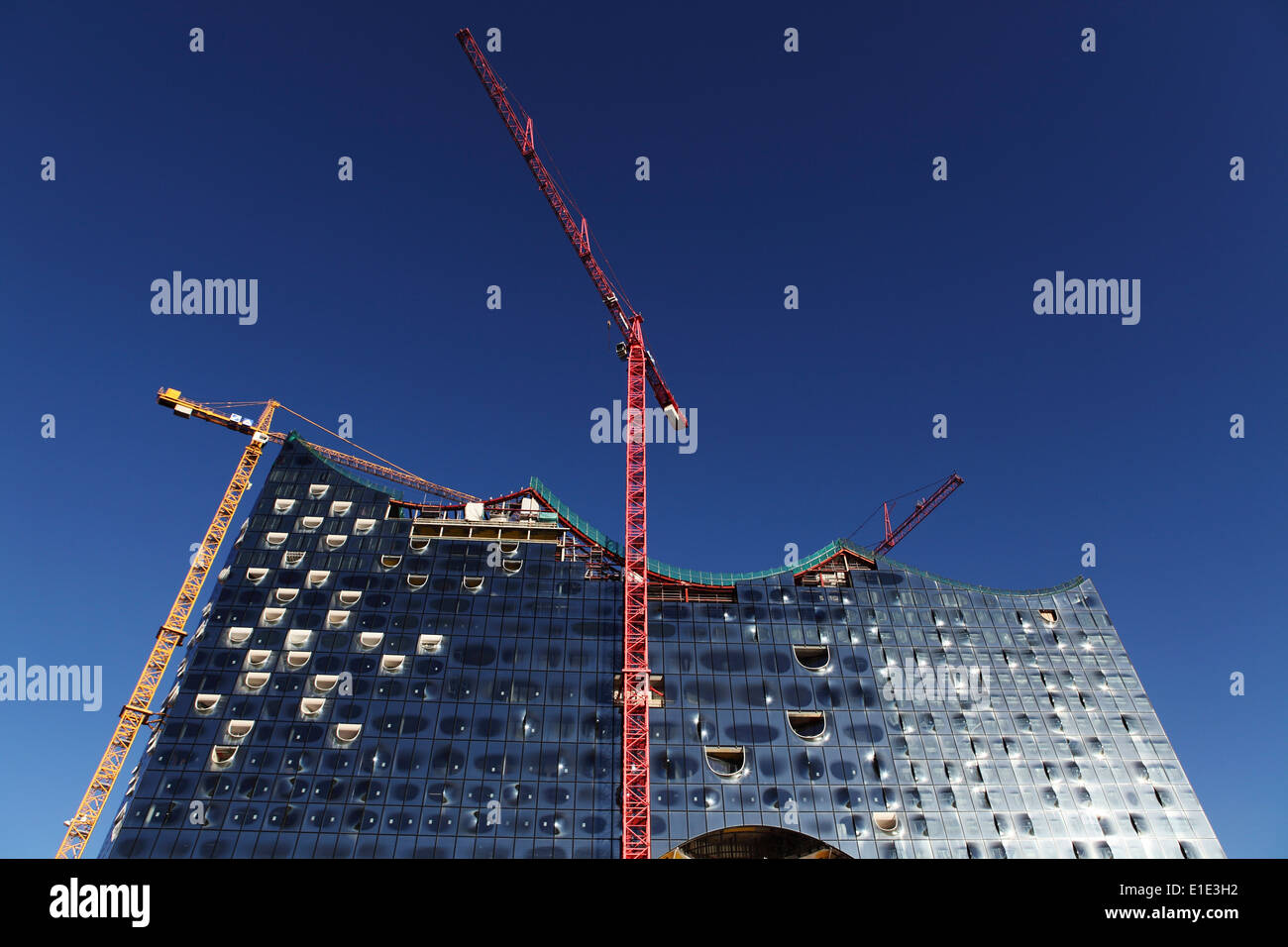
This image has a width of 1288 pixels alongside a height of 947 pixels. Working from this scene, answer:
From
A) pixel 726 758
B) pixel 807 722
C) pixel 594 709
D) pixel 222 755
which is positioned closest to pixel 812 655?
pixel 807 722

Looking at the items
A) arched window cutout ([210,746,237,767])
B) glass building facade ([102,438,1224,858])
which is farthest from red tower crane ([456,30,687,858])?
arched window cutout ([210,746,237,767])

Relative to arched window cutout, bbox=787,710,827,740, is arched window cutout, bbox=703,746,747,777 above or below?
below

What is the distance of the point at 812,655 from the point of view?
285 ft

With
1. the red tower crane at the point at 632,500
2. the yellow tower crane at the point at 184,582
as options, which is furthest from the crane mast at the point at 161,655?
the red tower crane at the point at 632,500

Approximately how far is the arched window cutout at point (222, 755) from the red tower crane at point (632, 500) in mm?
33759

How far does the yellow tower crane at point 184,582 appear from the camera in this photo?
274ft

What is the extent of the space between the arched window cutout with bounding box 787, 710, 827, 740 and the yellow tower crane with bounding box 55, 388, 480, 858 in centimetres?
4440

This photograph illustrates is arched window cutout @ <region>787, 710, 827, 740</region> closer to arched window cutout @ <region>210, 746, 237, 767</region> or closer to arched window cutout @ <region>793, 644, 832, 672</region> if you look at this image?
arched window cutout @ <region>793, 644, 832, 672</region>

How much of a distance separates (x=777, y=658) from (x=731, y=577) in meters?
10.5

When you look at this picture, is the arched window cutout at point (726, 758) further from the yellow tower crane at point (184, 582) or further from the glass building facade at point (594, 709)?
the yellow tower crane at point (184, 582)

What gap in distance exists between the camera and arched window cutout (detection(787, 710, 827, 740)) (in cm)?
8119
